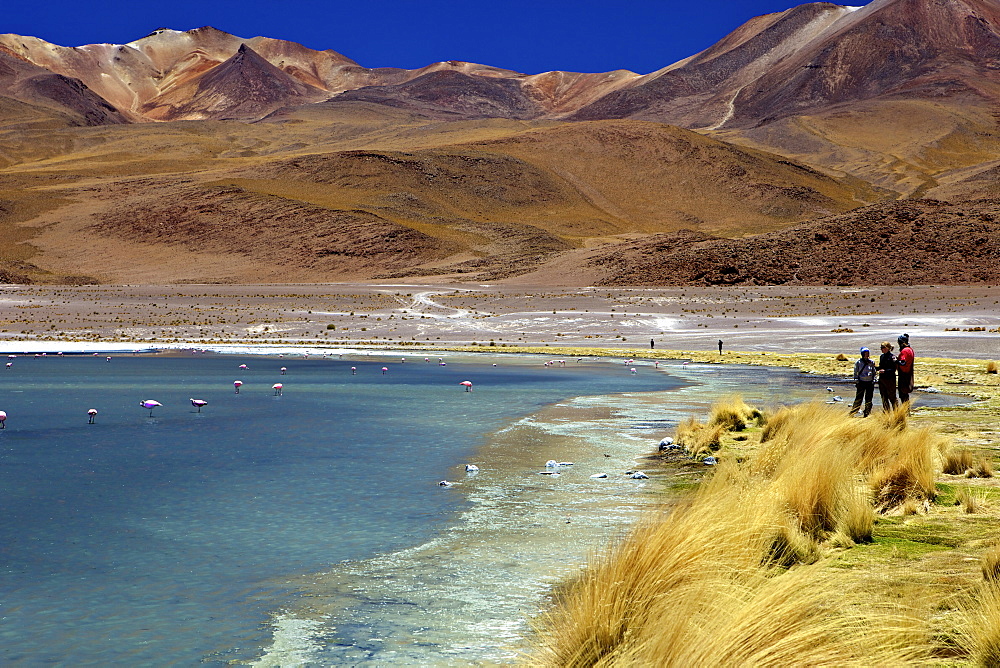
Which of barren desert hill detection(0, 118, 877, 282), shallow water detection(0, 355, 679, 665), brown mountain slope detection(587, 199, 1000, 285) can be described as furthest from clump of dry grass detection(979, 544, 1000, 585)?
barren desert hill detection(0, 118, 877, 282)

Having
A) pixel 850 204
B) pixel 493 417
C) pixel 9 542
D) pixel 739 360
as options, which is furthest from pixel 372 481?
pixel 850 204

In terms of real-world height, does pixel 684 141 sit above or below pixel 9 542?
above

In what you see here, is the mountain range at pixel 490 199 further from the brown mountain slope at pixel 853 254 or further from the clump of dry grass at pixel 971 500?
the clump of dry grass at pixel 971 500

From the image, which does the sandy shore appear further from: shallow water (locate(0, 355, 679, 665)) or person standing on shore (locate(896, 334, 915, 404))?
person standing on shore (locate(896, 334, 915, 404))

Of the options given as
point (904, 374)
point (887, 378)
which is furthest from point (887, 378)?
point (904, 374)

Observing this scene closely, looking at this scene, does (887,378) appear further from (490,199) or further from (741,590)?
(490,199)

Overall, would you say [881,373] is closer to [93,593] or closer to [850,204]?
[93,593]
